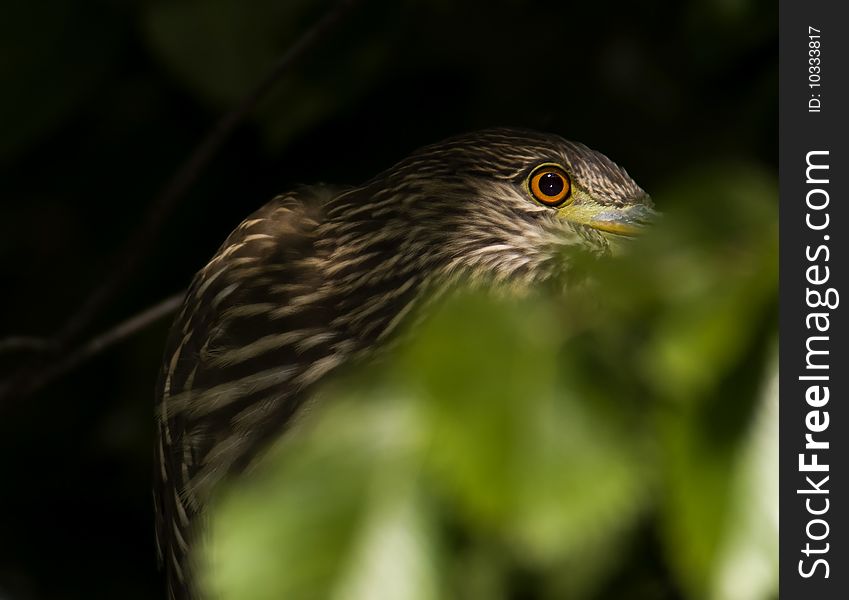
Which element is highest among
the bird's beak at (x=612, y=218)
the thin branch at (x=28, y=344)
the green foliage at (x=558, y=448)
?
the bird's beak at (x=612, y=218)

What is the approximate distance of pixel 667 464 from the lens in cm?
79

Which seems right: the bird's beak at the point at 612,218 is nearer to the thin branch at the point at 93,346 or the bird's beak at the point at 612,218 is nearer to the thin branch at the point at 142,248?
the thin branch at the point at 142,248

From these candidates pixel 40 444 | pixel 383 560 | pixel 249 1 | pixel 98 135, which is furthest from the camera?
pixel 40 444

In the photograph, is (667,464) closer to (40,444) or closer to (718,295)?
(718,295)

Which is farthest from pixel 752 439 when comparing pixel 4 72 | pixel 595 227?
pixel 4 72

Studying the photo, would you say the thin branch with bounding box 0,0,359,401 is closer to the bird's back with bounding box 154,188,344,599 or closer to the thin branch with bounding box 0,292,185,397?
the thin branch with bounding box 0,292,185,397

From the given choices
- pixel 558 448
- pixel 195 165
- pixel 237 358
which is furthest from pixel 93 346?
pixel 558 448

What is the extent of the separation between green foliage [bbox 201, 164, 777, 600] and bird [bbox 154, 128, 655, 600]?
4.15 ft

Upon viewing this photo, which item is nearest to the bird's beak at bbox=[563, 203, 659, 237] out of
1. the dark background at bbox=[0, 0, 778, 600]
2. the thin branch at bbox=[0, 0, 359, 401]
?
the dark background at bbox=[0, 0, 778, 600]

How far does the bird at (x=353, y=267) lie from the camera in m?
2.17

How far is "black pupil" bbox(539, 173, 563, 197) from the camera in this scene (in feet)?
7.89

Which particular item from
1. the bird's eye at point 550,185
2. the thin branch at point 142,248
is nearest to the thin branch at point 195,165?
the thin branch at point 142,248

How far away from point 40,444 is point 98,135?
2.67 feet

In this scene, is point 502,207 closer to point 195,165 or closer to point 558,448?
point 195,165
